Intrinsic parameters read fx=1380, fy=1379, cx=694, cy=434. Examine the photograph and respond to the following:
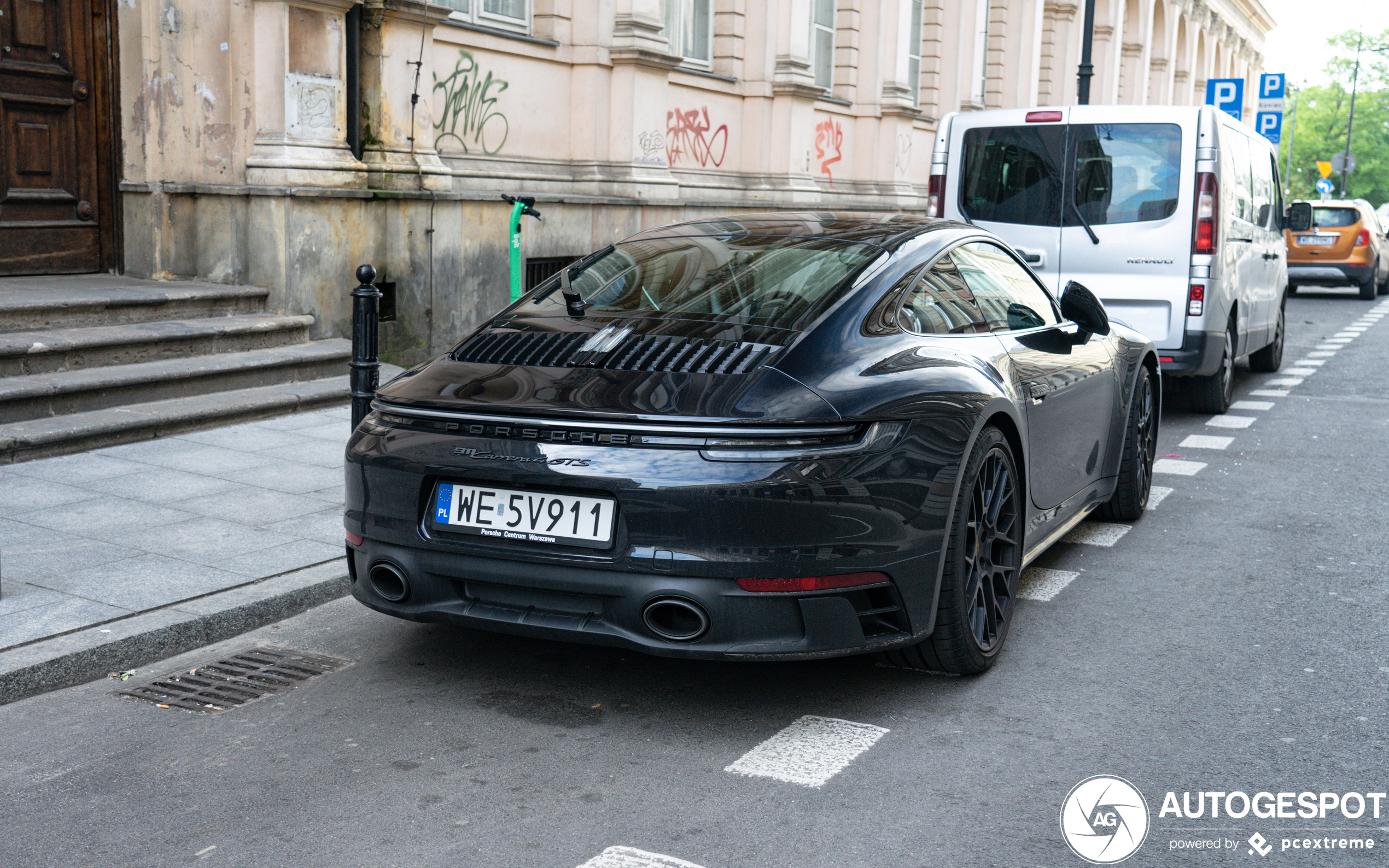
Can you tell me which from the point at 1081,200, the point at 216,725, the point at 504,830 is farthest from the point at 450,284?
the point at 504,830

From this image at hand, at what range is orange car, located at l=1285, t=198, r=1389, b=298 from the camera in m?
25.2

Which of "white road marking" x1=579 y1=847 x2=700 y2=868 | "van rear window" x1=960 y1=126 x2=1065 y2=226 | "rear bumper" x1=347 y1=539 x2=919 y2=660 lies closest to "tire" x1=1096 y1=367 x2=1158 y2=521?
"rear bumper" x1=347 y1=539 x2=919 y2=660

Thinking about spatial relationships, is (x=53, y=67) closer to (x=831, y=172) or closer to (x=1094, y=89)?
(x=831, y=172)

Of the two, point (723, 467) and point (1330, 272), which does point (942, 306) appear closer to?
point (723, 467)

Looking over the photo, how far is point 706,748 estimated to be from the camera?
3.71 metres

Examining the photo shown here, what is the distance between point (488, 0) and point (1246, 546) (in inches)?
349

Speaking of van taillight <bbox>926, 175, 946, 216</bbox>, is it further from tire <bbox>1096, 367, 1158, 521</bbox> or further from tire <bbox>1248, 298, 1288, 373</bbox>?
tire <bbox>1248, 298, 1288, 373</bbox>

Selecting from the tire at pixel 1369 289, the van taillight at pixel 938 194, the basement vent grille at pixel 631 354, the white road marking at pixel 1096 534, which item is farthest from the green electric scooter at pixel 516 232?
the tire at pixel 1369 289

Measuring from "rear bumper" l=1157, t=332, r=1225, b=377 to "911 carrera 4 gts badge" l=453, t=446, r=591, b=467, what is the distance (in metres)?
6.71

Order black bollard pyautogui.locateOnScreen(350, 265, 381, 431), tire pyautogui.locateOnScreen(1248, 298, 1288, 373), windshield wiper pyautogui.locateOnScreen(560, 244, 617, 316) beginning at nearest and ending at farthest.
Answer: windshield wiper pyautogui.locateOnScreen(560, 244, 617, 316) < black bollard pyautogui.locateOnScreen(350, 265, 381, 431) < tire pyautogui.locateOnScreen(1248, 298, 1288, 373)

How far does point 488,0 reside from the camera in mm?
12516

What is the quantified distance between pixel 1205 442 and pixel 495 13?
24.3 ft

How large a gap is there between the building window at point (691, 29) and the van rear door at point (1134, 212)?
687cm

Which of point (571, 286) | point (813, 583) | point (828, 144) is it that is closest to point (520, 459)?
point (813, 583)
